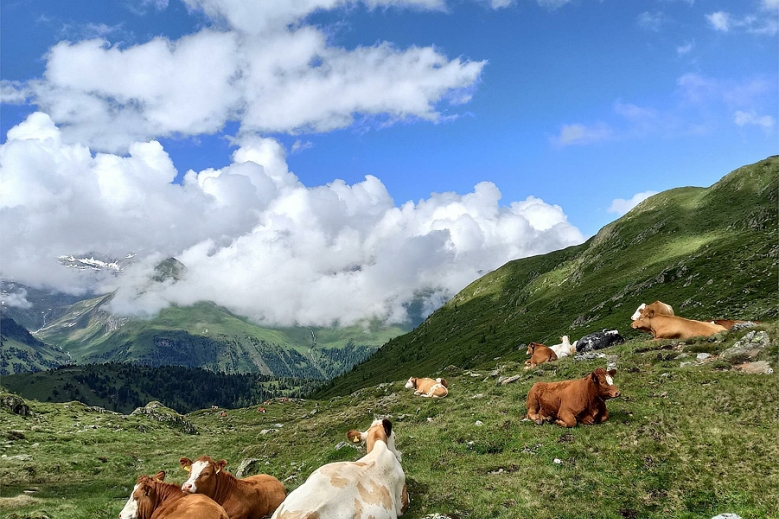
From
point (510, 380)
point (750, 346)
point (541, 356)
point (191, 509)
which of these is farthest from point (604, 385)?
point (541, 356)

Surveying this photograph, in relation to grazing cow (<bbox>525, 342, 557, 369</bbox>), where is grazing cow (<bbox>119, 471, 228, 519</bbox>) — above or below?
above

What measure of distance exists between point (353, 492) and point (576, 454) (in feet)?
28.0

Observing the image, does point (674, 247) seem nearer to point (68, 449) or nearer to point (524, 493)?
point (524, 493)

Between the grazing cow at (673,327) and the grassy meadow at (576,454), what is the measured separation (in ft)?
5.05

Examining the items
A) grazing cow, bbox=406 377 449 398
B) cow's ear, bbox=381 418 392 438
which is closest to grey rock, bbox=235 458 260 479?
cow's ear, bbox=381 418 392 438

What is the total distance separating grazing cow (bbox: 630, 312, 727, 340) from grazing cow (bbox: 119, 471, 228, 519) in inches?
1139

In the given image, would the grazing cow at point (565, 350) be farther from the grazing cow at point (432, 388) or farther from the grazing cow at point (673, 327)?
the grazing cow at point (432, 388)

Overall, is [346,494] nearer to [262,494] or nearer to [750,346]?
[262,494]

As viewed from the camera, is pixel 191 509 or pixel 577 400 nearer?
pixel 191 509

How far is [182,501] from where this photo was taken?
12.0 meters

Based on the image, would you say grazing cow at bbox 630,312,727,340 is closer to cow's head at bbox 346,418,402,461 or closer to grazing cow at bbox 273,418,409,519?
cow's head at bbox 346,418,402,461

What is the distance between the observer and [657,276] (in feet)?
258

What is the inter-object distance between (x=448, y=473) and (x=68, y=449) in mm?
44333

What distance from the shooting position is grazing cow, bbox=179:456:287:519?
13.0 metres
